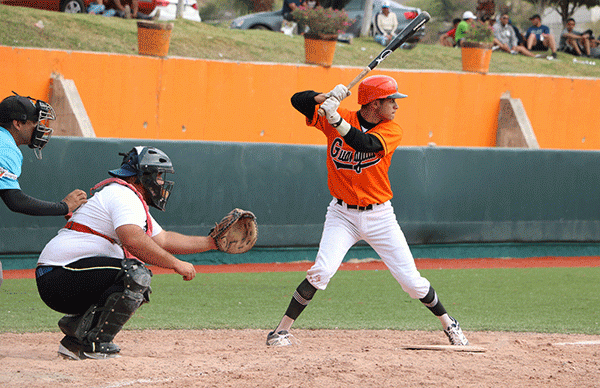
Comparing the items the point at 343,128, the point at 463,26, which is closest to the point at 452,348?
the point at 343,128

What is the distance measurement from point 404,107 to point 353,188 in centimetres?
941

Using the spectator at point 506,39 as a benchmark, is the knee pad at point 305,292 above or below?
above

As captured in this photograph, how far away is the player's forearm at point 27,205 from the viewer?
457 centimetres

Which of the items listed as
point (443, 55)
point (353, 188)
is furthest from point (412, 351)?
point (443, 55)

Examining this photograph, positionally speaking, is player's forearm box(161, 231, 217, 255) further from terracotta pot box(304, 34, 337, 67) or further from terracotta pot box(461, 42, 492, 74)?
terracotta pot box(461, 42, 492, 74)

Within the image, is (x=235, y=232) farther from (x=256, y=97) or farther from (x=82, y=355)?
(x=256, y=97)

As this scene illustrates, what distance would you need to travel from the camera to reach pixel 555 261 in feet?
37.4

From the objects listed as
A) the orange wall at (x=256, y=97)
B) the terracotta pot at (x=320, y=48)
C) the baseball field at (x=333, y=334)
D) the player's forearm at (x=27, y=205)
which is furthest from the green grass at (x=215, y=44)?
the player's forearm at (x=27, y=205)

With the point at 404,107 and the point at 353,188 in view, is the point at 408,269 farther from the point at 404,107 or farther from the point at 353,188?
the point at 404,107

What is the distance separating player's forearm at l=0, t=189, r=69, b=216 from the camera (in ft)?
15.0

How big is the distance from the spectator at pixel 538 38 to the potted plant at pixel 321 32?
8180 millimetres

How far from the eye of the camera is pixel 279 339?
18.4 ft

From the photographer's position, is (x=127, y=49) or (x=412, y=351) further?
(x=127, y=49)

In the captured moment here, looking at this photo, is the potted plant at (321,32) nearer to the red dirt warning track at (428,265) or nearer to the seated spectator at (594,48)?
the red dirt warning track at (428,265)
